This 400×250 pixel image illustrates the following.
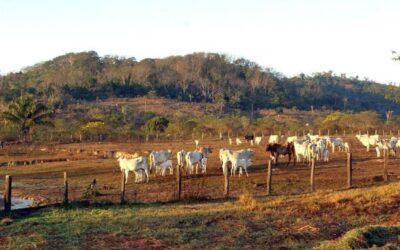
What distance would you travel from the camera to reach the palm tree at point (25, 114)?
6431 cm

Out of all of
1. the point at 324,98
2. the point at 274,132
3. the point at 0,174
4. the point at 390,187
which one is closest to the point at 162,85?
the point at 324,98

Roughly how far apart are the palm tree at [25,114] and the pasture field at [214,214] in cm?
3518

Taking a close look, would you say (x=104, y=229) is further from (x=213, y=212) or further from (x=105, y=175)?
(x=105, y=175)

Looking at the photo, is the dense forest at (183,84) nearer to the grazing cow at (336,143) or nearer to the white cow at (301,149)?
the grazing cow at (336,143)

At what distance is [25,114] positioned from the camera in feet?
211

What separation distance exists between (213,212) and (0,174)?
2335 centimetres

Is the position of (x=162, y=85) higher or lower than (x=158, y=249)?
higher

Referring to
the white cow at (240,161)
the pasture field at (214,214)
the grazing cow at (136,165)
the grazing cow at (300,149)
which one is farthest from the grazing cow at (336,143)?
the grazing cow at (136,165)

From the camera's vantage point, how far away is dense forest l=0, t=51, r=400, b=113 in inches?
4513

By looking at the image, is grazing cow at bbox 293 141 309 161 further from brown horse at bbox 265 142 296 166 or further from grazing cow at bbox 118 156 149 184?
grazing cow at bbox 118 156 149 184

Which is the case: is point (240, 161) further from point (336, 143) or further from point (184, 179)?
point (336, 143)

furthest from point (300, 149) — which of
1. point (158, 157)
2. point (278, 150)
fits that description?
point (158, 157)

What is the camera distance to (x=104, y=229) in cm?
1586

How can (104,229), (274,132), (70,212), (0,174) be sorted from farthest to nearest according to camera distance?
(274,132) → (0,174) → (70,212) → (104,229)
